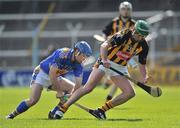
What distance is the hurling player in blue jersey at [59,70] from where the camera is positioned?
41.7ft

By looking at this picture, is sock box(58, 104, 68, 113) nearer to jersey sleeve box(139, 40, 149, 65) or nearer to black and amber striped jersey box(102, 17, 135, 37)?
jersey sleeve box(139, 40, 149, 65)

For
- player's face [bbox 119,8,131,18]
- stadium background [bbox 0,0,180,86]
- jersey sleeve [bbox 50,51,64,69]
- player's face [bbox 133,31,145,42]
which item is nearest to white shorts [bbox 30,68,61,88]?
jersey sleeve [bbox 50,51,64,69]

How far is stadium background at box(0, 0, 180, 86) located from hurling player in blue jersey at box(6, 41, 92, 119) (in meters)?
23.2

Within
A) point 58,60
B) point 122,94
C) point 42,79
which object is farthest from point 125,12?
point 58,60

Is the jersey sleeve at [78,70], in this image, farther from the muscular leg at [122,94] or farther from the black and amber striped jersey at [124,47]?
the muscular leg at [122,94]

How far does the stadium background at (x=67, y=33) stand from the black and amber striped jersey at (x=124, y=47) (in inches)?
920

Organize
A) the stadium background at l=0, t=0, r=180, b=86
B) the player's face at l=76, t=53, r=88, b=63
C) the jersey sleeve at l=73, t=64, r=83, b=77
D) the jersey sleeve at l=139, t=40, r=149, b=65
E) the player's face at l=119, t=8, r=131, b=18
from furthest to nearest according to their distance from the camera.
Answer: the stadium background at l=0, t=0, r=180, b=86, the player's face at l=119, t=8, r=131, b=18, the jersey sleeve at l=139, t=40, r=149, b=65, the jersey sleeve at l=73, t=64, r=83, b=77, the player's face at l=76, t=53, r=88, b=63

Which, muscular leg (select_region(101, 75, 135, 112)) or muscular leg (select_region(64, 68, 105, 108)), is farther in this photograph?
muscular leg (select_region(101, 75, 135, 112))

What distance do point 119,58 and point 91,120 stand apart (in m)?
1.36

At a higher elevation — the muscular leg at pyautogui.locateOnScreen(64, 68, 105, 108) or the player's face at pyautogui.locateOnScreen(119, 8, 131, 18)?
the player's face at pyautogui.locateOnScreen(119, 8, 131, 18)

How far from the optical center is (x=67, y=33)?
41.2 m

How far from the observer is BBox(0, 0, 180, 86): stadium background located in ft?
123

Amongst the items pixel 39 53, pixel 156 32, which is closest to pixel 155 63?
pixel 156 32

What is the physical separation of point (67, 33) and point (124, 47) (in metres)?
28.0
